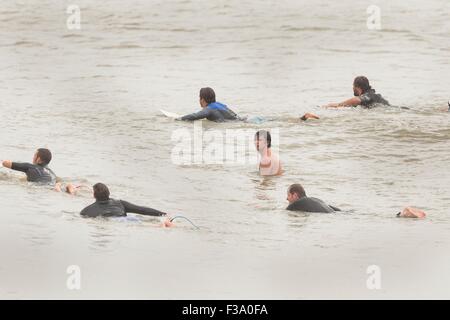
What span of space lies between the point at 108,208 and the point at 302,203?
2916mm

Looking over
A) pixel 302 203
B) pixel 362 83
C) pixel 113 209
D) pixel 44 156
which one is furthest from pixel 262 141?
pixel 113 209

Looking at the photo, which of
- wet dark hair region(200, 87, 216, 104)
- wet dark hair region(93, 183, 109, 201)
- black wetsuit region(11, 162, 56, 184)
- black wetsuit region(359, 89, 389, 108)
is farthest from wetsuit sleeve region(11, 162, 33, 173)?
black wetsuit region(359, 89, 389, 108)

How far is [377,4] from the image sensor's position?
3747 centimetres

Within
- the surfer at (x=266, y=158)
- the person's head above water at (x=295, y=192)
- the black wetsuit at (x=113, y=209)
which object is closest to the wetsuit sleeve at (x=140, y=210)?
the black wetsuit at (x=113, y=209)

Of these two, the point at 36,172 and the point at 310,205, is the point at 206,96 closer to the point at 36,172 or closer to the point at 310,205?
the point at 36,172

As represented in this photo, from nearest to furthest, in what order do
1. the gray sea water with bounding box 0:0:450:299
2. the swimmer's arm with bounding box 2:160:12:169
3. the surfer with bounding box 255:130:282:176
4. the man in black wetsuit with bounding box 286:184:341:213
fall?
the gray sea water with bounding box 0:0:450:299 < the man in black wetsuit with bounding box 286:184:341:213 < the swimmer's arm with bounding box 2:160:12:169 < the surfer with bounding box 255:130:282:176

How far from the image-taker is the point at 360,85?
80.1 feet

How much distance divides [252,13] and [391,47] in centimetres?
560

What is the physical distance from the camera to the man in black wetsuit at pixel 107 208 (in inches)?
637

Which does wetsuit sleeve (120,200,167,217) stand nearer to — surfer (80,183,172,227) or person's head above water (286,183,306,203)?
surfer (80,183,172,227)

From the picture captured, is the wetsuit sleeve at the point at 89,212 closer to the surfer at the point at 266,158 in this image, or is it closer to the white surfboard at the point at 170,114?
the surfer at the point at 266,158

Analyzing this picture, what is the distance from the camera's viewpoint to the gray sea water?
45.3ft

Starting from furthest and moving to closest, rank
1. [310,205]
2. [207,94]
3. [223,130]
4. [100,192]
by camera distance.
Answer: [207,94]
[223,130]
[310,205]
[100,192]
